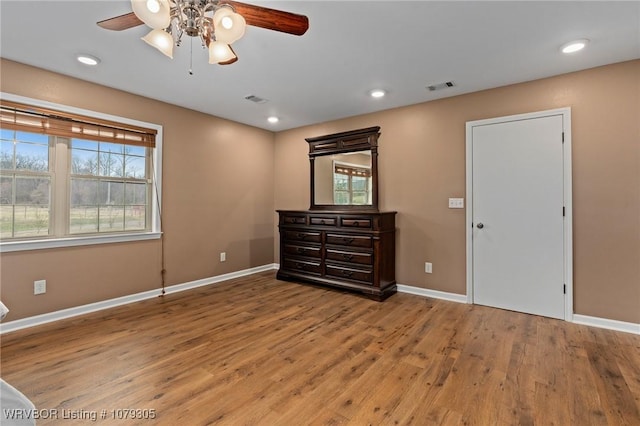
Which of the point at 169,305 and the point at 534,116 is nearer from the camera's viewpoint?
the point at 534,116

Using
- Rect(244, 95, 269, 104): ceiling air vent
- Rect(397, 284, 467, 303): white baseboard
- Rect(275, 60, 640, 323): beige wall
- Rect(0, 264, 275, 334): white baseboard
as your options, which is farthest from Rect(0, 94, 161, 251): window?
Rect(397, 284, 467, 303): white baseboard

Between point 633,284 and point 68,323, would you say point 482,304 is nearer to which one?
point 633,284

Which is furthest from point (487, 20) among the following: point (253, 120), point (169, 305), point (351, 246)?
point (169, 305)

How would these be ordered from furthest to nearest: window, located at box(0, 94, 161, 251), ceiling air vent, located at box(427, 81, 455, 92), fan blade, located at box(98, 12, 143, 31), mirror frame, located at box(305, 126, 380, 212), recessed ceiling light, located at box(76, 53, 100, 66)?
mirror frame, located at box(305, 126, 380, 212)
ceiling air vent, located at box(427, 81, 455, 92)
window, located at box(0, 94, 161, 251)
recessed ceiling light, located at box(76, 53, 100, 66)
fan blade, located at box(98, 12, 143, 31)

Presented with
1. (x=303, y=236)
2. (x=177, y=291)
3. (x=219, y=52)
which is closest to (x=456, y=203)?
(x=303, y=236)

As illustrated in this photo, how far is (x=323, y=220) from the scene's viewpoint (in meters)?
4.12

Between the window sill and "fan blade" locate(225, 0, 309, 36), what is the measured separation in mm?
2814

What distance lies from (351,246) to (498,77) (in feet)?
7.88

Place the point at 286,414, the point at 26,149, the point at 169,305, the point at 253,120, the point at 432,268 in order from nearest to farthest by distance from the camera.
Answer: the point at 286,414, the point at 26,149, the point at 169,305, the point at 432,268, the point at 253,120

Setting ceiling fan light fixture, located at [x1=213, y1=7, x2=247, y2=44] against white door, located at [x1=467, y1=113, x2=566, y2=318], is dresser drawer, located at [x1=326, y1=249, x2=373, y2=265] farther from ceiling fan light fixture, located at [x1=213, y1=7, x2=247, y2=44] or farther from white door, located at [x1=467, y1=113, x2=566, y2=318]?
ceiling fan light fixture, located at [x1=213, y1=7, x2=247, y2=44]

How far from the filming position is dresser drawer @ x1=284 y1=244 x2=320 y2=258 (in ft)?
13.8

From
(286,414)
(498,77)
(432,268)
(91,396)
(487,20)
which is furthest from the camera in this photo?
(432,268)

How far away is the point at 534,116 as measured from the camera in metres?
3.12

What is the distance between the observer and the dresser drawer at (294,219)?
14.2 ft
